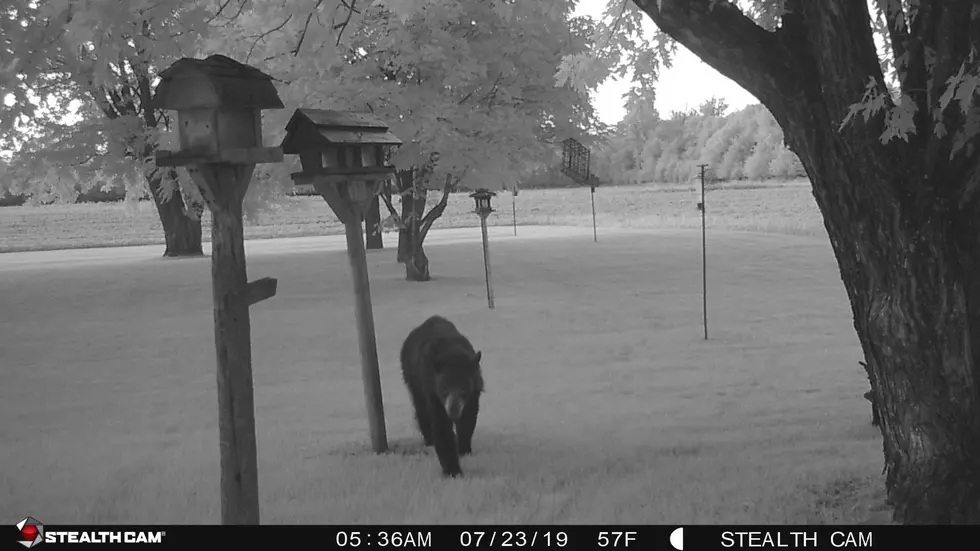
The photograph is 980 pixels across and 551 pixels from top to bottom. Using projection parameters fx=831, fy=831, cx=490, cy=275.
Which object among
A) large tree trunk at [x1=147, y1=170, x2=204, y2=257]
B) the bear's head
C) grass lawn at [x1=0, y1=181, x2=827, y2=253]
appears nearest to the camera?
the bear's head

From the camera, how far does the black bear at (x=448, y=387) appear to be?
522 cm

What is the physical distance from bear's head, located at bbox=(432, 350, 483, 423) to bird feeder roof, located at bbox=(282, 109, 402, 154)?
163cm

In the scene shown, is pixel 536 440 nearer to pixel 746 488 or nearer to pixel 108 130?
pixel 746 488

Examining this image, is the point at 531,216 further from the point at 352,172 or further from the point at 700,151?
the point at 352,172

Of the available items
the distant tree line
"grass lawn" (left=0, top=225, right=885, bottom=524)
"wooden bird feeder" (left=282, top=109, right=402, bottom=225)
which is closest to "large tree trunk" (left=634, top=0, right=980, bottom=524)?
"grass lawn" (left=0, top=225, right=885, bottom=524)

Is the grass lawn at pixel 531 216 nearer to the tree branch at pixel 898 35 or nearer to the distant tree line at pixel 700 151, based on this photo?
the distant tree line at pixel 700 151

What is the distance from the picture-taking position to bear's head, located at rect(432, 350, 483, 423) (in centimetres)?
517

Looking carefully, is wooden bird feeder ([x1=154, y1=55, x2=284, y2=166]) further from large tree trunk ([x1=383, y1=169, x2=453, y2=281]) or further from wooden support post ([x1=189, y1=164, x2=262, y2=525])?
large tree trunk ([x1=383, y1=169, x2=453, y2=281])

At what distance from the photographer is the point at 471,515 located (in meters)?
4.53
